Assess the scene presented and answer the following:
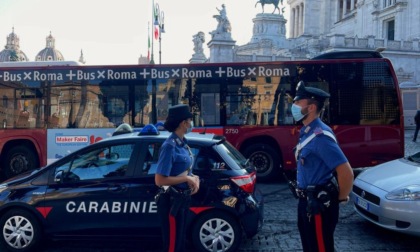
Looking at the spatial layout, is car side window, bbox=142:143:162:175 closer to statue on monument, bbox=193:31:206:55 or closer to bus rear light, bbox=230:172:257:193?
bus rear light, bbox=230:172:257:193

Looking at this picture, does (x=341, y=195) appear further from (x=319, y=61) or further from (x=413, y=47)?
(x=413, y=47)

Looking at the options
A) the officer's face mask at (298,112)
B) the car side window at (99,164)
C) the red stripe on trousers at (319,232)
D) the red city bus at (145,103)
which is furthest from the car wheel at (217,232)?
the red city bus at (145,103)

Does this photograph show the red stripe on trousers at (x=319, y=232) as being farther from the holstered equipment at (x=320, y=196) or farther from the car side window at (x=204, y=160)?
the car side window at (x=204, y=160)

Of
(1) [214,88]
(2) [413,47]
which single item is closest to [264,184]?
(1) [214,88]

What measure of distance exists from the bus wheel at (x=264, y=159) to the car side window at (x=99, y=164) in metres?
5.35

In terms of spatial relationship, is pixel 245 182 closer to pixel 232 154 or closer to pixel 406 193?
pixel 232 154

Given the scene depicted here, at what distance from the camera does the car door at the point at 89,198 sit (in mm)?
4930

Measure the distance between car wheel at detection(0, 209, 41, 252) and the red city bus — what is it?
5.02 meters

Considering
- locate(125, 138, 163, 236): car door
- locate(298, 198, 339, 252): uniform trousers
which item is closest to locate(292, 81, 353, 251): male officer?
locate(298, 198, 339, 252): uniform trousers

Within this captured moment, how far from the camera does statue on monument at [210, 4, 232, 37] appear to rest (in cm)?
3306

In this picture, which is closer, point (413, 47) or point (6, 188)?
point (6, 188)

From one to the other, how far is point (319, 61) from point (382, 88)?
158 centimetres

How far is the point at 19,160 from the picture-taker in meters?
10.1

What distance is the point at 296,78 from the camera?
391 inches
